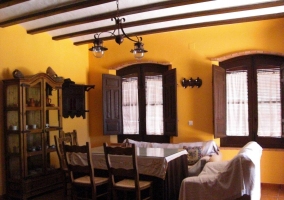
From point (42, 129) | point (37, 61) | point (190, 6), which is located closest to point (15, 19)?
point (37, 61)

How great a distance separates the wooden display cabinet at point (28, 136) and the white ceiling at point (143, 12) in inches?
40.2

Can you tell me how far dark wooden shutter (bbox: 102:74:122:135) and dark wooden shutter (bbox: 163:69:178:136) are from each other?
1.13 m

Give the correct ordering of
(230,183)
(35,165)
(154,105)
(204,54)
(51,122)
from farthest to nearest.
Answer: (154,105)
(204,54)
(51,122)
(35,165)
(230,183)

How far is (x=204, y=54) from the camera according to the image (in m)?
5.88

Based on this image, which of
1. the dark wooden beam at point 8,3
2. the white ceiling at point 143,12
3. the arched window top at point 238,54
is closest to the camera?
the dark wooden beam at point 8,3

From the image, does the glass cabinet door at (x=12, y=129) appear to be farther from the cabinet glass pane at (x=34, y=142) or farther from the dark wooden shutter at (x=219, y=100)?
the dark wooden shutter at (x=219, y=100)

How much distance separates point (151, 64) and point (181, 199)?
11.6ft

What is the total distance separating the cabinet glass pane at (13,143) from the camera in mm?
4863

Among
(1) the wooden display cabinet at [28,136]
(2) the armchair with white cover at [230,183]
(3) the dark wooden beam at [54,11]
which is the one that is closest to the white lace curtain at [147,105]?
(1) the wooden display cabinet at [28,136]

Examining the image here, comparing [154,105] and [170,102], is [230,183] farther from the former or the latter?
[154,105]

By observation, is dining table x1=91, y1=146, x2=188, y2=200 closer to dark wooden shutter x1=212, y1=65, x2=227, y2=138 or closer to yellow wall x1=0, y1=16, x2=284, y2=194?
dark wooden shutter x1=212, y1=65, x2=227, y2=138

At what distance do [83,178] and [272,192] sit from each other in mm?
3262

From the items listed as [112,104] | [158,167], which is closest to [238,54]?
[112,104]

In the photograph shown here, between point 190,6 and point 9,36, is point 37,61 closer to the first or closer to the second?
point 9,36
